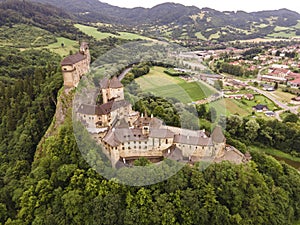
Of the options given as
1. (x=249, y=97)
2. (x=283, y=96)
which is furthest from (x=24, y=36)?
(x=283, y=96)

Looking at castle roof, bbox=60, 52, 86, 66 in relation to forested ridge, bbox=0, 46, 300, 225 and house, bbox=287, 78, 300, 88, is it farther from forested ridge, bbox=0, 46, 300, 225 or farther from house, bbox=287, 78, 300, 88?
house, bbox=287, 78, 300, 88

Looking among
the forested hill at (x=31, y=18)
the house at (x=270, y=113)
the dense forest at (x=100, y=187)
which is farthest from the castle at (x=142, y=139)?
the forested hill at (x=31, y=18)

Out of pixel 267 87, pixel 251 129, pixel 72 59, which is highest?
pixel 72 59

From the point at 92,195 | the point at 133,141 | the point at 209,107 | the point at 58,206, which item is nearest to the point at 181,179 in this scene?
the point at 133,141

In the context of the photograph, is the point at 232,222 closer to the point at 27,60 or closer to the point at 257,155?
the point at 257,155

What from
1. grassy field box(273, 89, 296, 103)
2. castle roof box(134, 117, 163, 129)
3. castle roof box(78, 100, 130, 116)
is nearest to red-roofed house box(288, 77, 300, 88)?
grassy field box(273, 89, 296, 103)

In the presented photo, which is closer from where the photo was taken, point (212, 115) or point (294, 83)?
point (212, 115)

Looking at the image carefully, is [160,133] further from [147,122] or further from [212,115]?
[212,115]
